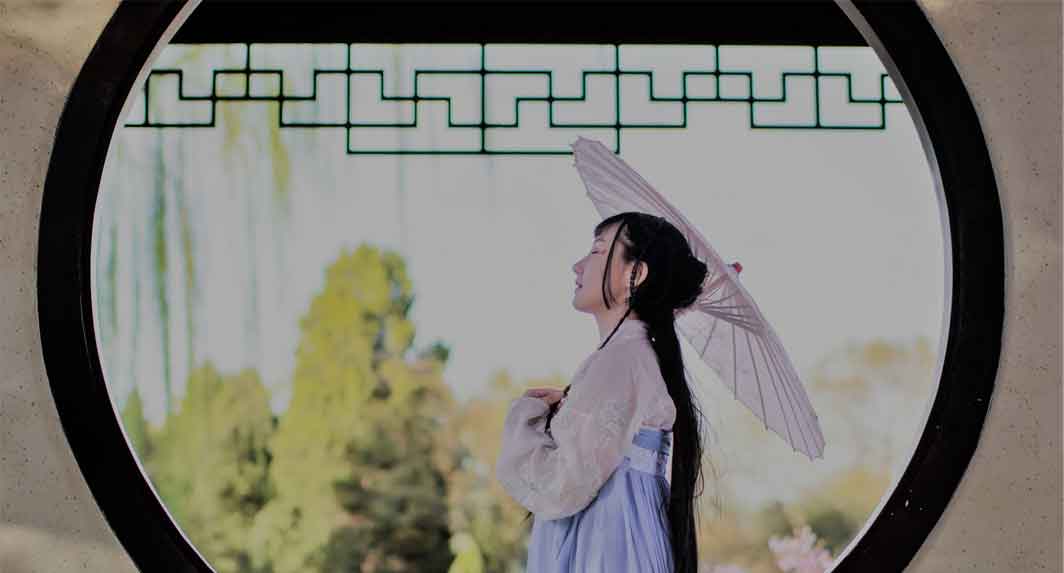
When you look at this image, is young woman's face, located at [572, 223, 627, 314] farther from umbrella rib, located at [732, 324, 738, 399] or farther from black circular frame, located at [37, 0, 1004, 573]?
black circular frame, located at [37, 0, 1004, 573]

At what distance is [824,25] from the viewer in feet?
12.5

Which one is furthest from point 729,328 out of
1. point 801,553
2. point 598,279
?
point 801,553

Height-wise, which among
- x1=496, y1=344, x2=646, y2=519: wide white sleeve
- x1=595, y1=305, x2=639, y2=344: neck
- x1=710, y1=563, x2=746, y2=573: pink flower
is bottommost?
x1=710, y1=563, x2=746, y2=573: pink flower

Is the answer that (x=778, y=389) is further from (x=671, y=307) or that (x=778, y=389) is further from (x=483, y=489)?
(x=483, y=489)

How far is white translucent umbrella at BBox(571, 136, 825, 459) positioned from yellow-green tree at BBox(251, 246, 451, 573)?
14.2 ft

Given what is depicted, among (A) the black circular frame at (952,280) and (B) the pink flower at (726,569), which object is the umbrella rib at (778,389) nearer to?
(A) the black circular frame at (952,280)

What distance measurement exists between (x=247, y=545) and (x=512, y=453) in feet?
16.8

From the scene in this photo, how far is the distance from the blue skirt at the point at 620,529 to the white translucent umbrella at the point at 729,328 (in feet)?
0.83

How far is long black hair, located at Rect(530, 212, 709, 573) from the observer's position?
218 cm

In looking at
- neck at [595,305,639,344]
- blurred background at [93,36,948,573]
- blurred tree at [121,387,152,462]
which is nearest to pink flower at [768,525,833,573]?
blurred background at [93,36,948,573]

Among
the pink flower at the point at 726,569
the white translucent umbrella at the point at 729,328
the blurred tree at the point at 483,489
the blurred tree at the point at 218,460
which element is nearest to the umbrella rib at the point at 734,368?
the white translucent umbrella at the point at 729,328

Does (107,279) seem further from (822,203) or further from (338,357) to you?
(822,203)

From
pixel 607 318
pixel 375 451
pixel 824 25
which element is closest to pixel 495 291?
pixel 375 451

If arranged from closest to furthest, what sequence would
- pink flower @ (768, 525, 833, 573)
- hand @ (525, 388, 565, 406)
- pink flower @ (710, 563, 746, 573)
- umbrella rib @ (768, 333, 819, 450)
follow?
hand @ (525, 388, 565, 406), umbrella rib @ (768, 333, 819, 450), pink flower @ (768, 525, 833, 573), pink flower @ (710, 563, 746, 573)
